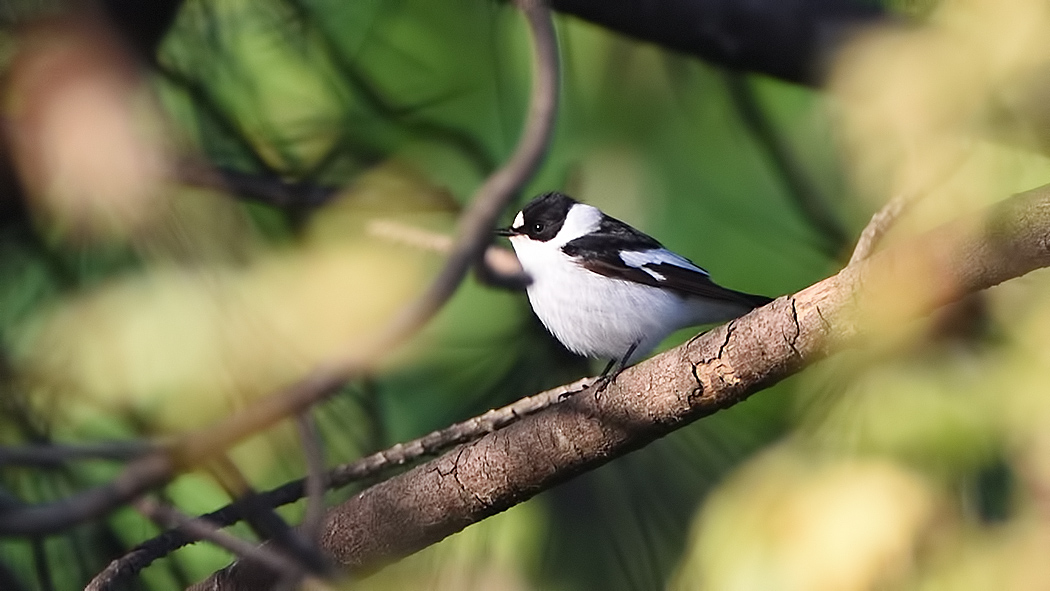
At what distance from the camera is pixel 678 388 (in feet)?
3.45

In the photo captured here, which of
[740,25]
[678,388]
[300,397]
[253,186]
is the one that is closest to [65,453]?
[300,397]

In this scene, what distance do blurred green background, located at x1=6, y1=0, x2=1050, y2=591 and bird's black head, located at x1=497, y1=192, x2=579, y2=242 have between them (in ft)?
0.10

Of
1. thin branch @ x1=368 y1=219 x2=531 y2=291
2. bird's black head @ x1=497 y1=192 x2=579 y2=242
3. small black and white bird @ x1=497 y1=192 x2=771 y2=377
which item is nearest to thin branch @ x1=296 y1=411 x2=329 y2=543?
thin branch @ x1=368 y1=219 x2=531 y2=291

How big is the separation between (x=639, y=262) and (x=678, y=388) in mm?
531

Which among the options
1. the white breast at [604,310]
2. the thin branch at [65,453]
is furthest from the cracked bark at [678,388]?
the thin branch at [65,453]

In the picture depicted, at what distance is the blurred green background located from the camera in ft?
4.16

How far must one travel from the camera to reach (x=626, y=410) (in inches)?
43.0

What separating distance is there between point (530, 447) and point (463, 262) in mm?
557

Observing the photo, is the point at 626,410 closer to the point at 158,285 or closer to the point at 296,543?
the point at 296,543

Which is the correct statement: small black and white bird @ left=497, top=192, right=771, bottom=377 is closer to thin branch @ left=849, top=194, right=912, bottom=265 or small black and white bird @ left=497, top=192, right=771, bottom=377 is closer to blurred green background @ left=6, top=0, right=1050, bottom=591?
blurred green background @ left=6, top=0, right=1050, bottom=591

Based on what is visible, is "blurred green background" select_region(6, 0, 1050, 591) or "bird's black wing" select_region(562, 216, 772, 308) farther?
"bird's black wing" select_region(562, 216, 772, 308)

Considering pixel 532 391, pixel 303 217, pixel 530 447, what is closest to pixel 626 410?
pixel 530 447

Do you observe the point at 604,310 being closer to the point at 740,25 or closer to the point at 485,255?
the point at 740,25

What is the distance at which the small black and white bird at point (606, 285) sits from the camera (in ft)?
4.84
